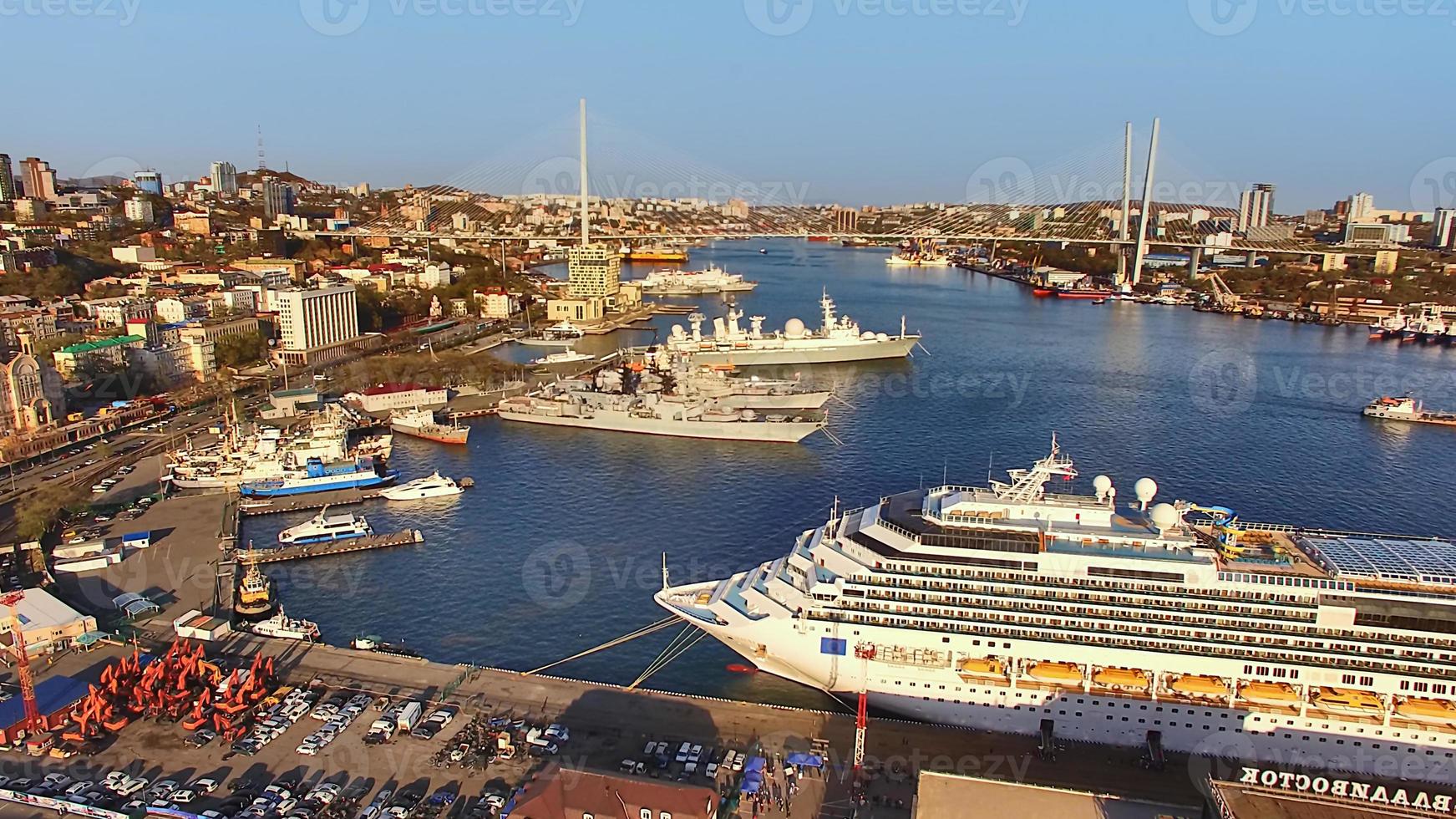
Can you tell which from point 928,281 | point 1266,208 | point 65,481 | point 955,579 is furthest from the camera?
point 1266,208

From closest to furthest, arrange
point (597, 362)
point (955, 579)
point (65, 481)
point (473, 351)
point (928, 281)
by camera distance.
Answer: point (955, 579), point (65, 481), point (597, 362), point (473, 351), point (928, 281)

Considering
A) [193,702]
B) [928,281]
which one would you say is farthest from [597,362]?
[928,281]

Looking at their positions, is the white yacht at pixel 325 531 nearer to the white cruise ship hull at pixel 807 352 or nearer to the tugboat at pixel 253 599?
the tugboat at pixel 253 599

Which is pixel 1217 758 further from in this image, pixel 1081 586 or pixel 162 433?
pixel 162 433

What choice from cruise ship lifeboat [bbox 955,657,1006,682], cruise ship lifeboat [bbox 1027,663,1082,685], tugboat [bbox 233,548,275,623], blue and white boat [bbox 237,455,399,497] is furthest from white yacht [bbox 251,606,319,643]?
cruise ship lifeboat [bbox 1027,663,1082,685]

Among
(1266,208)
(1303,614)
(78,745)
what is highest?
(1266,208)

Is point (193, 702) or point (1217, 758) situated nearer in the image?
point (1217, 758)

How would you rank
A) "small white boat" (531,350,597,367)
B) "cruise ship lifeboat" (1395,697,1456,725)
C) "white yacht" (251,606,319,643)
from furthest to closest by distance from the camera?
1. "small white boat" (531,350,597,367)
2. "white yacht" (251,606,319,643)
3. "cruise ship lifeboat" (1395,697,1456,725)

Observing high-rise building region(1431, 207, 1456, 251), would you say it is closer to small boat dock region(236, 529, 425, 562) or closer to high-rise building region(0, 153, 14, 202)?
small boat dock region(236, 529, 425, 562)
